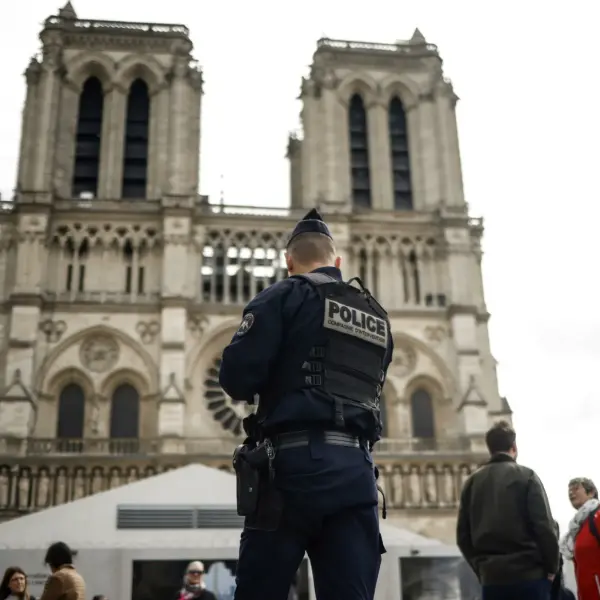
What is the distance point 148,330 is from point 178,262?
2.41 meters

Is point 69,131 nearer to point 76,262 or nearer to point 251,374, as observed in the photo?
point 76,262

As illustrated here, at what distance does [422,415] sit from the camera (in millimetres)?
27078

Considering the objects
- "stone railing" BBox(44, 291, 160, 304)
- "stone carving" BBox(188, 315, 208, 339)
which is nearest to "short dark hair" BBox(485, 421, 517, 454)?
"stone carving" BBox(188, 315, 208, 339)

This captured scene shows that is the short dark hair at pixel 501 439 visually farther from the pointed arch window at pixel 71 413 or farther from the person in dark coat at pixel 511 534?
the pointed arch window at pixel 71 413

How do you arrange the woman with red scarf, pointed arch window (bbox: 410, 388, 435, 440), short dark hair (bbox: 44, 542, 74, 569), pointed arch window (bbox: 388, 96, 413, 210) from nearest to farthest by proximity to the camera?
the woman with red scarf < short dark hair (bbox: 44, 542, 74, 569) < pointed arch window (bbox: 410, 388, 435, 440) < pointed arch window (bbox: 388, 96, 413, 210)

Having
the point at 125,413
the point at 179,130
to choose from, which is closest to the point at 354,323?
the point at 125,413

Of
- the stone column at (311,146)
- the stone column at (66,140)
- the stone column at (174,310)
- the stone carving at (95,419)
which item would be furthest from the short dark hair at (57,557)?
the stone column at (311,146)

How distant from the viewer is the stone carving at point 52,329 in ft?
85.9

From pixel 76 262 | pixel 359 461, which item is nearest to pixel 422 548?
pixel 359 461

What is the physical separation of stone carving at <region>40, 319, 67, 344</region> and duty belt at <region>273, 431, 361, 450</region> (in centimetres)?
2413

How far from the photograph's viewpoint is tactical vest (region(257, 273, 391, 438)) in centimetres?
330

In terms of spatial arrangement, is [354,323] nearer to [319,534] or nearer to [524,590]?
[319,534]

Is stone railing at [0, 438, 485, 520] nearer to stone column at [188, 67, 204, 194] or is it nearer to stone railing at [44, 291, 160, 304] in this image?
stone railing at [44, 291, 160, 304]

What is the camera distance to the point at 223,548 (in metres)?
12.1
